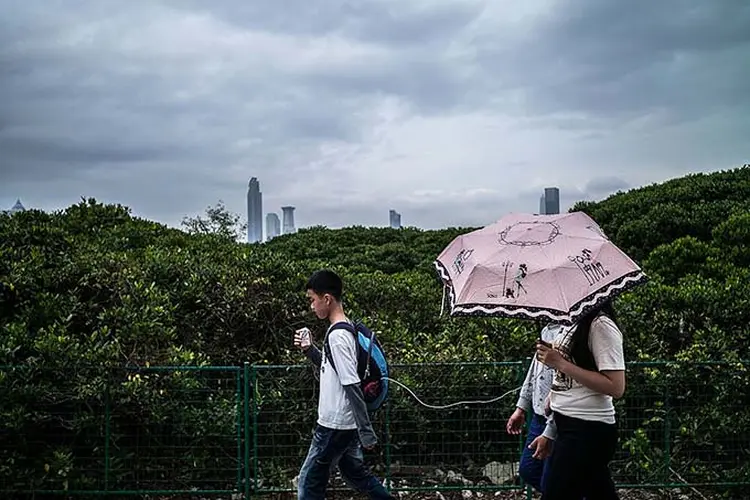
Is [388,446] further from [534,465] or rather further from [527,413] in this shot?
[534,465]

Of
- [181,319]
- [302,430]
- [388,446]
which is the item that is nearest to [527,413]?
[388,446]

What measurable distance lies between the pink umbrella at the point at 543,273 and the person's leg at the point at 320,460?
1249mm

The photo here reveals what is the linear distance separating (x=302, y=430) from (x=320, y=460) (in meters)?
1.53

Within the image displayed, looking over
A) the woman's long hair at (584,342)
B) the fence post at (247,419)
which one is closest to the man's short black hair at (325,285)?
the fence post at (247,419)

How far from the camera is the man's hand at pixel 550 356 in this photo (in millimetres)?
4102

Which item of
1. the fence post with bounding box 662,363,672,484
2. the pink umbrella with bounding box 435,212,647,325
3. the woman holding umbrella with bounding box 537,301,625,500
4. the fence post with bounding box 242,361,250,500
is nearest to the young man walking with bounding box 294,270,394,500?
the pink umbrella with bounding box 435,212,647,325

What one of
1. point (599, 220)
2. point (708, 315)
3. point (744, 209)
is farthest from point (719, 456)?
point (599, 220)

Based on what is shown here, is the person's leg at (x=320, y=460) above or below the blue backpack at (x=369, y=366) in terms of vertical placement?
below

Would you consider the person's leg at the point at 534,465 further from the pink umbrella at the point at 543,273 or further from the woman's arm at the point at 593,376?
the pink umbrella at the point at 543,273

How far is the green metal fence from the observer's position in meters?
6.15

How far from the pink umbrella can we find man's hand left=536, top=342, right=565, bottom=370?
173 mm

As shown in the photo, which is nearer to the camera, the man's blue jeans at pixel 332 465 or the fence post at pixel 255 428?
the man's blue jeans at pixel 332 465

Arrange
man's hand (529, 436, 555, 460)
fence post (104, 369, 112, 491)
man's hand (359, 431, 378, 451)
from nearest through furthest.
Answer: man's hand (529, 436, 555, 460)
man's hand (359, 431, 378, 451)
fence post (104, 369, 112, 491)

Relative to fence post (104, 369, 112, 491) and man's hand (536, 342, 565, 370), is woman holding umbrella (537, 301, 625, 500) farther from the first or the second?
fence post (104, 369, 112, 491)
